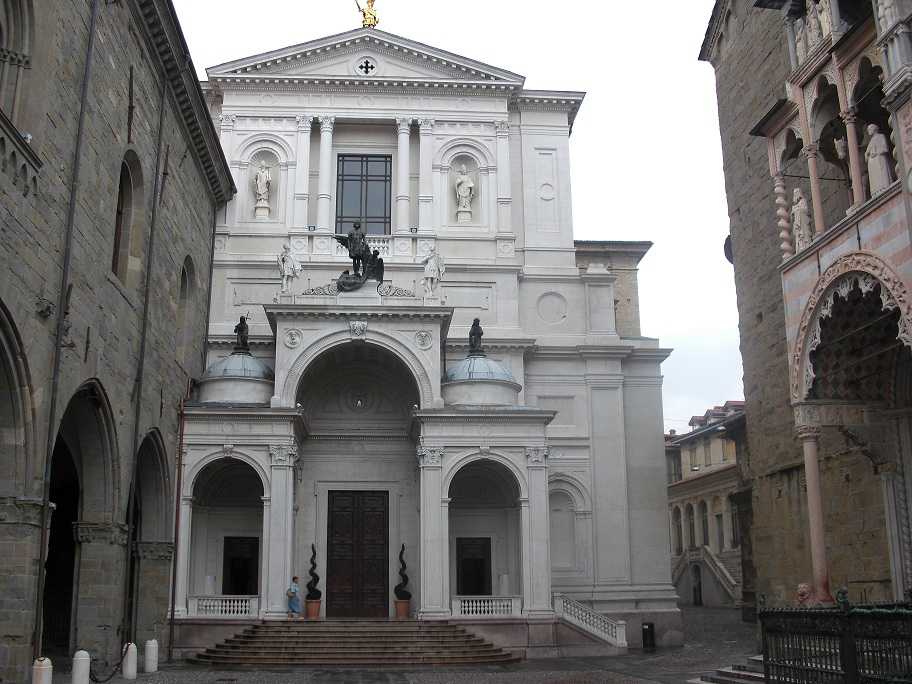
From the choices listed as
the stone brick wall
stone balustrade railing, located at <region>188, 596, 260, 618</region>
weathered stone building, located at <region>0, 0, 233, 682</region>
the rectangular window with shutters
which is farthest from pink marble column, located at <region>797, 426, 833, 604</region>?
the rectangular window with shutters

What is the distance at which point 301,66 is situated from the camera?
32781 mm

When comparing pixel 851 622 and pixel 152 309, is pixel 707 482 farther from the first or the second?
pixel 851 622

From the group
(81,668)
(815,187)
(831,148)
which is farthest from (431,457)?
(815,187)

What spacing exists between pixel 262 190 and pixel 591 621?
54.3 feet

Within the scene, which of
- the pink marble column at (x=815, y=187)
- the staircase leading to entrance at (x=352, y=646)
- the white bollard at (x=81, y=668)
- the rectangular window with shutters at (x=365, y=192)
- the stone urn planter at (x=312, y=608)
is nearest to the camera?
the pink marble column at (x=815, y=187)

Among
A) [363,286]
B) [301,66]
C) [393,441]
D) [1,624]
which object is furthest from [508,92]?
[1,624]

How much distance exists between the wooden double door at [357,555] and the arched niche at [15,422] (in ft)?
45.4

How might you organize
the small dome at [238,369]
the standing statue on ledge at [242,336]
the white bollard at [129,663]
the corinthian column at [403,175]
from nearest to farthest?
the white bollard at [129,663] → the small dome at [238,369] → the standing statue on ledge at [242,336] → the corinthian column at [403,175]

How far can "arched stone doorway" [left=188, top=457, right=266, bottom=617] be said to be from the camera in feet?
90.3

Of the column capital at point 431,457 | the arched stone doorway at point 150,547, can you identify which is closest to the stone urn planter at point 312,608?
the arched stone doorway at point 150,547

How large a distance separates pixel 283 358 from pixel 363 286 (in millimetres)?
2949

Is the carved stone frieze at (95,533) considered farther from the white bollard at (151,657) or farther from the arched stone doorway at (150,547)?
the arched stone doorway at (150,547)

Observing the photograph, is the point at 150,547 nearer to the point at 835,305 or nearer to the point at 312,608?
the point at 312,608

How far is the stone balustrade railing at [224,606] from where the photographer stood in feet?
81.0
